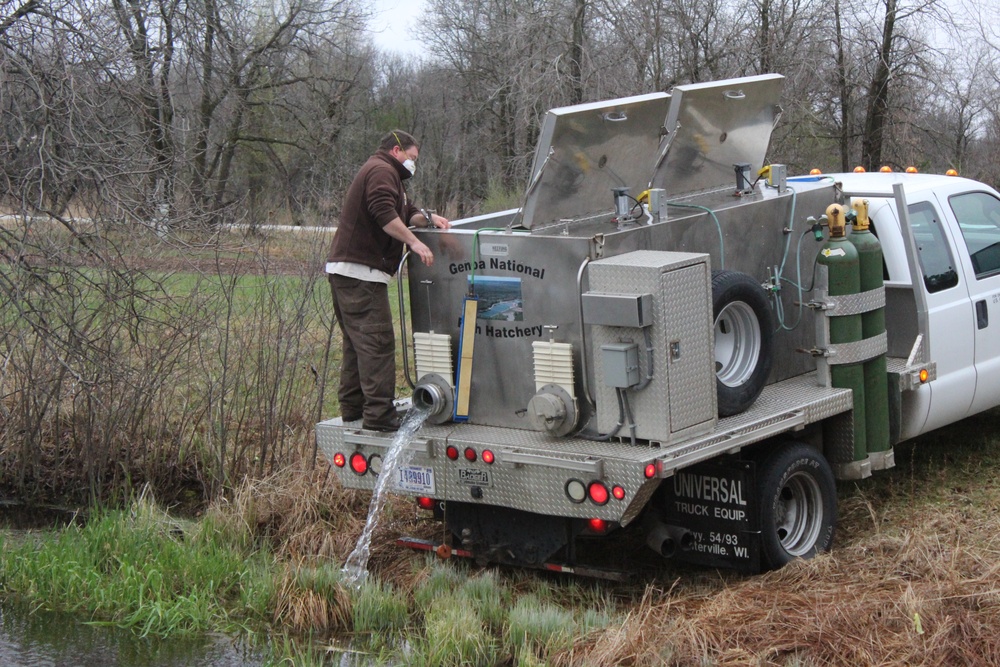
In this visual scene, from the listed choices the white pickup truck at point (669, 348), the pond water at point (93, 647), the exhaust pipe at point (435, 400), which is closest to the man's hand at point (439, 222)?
the white pickup truck at point (669, 348)

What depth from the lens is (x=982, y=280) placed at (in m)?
7.71

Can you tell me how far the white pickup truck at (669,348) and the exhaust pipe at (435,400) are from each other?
0.04ft

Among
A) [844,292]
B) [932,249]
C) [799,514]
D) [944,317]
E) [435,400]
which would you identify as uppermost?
[932,249]

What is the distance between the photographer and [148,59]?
938 centimetres

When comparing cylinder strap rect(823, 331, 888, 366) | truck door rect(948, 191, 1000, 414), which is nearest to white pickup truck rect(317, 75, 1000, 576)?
cylinder strap rect(823, 331, 888, 366)

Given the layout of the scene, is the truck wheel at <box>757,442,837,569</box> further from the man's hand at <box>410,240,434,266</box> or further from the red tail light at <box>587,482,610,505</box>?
the man's hand at <box>410,240,434,266</box>

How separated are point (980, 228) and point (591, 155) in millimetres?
3056

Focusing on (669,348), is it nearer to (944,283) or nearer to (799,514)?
(799,514)

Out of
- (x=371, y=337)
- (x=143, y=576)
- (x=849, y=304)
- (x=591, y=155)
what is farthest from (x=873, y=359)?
A: (x=143, y=576)

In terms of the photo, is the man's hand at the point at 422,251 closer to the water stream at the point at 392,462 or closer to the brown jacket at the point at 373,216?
the brown jacket at the point at 373,216

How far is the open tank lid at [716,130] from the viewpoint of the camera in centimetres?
690

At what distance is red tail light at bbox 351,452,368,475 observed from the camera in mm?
6512

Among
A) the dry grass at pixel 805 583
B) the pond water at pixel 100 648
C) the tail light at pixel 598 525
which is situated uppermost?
the tail light at pixel 598 525

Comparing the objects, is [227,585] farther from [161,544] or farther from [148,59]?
[148,59]
